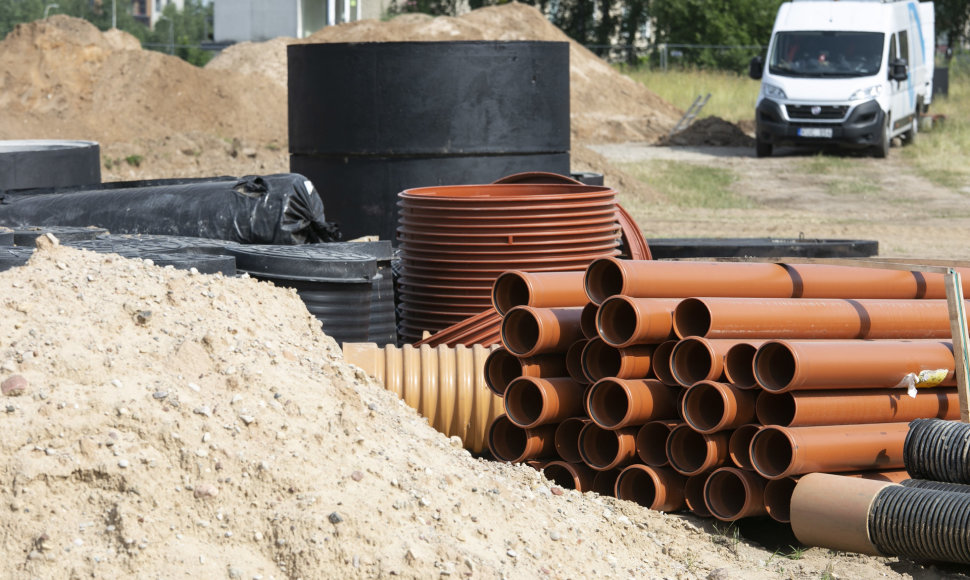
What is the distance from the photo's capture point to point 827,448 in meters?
4.72

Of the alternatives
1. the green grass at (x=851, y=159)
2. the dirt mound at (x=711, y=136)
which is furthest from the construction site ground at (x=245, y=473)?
the dirt mound at (x=711, y=136)

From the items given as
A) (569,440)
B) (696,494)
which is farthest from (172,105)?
(696,494)

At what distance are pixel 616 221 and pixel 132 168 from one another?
1397cm

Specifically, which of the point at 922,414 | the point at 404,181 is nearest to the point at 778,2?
the point at 404,181

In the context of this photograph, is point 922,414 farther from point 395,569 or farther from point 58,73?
point 58,73

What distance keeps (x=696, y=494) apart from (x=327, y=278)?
2484 millimetres

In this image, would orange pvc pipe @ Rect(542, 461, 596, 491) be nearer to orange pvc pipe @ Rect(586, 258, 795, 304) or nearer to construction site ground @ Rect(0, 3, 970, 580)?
construction site ground @ Rect(0, 3, 970, 580)

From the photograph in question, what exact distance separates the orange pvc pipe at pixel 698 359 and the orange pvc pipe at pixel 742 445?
25 centimetres

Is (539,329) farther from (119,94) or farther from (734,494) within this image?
(119,94)

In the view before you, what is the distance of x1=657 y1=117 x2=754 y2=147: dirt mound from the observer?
24.7 m

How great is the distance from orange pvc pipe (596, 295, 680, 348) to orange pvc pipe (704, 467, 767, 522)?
64cm

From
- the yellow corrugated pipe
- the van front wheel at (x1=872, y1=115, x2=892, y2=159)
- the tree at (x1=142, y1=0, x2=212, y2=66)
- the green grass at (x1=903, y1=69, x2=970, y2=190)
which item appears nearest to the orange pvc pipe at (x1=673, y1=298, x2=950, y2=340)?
the yellow corrugated pipe

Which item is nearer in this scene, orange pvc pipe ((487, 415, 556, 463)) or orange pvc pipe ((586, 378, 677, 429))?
orange pvc pipe ((586, 378, 677, 429))

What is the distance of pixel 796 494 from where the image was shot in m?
4.61
